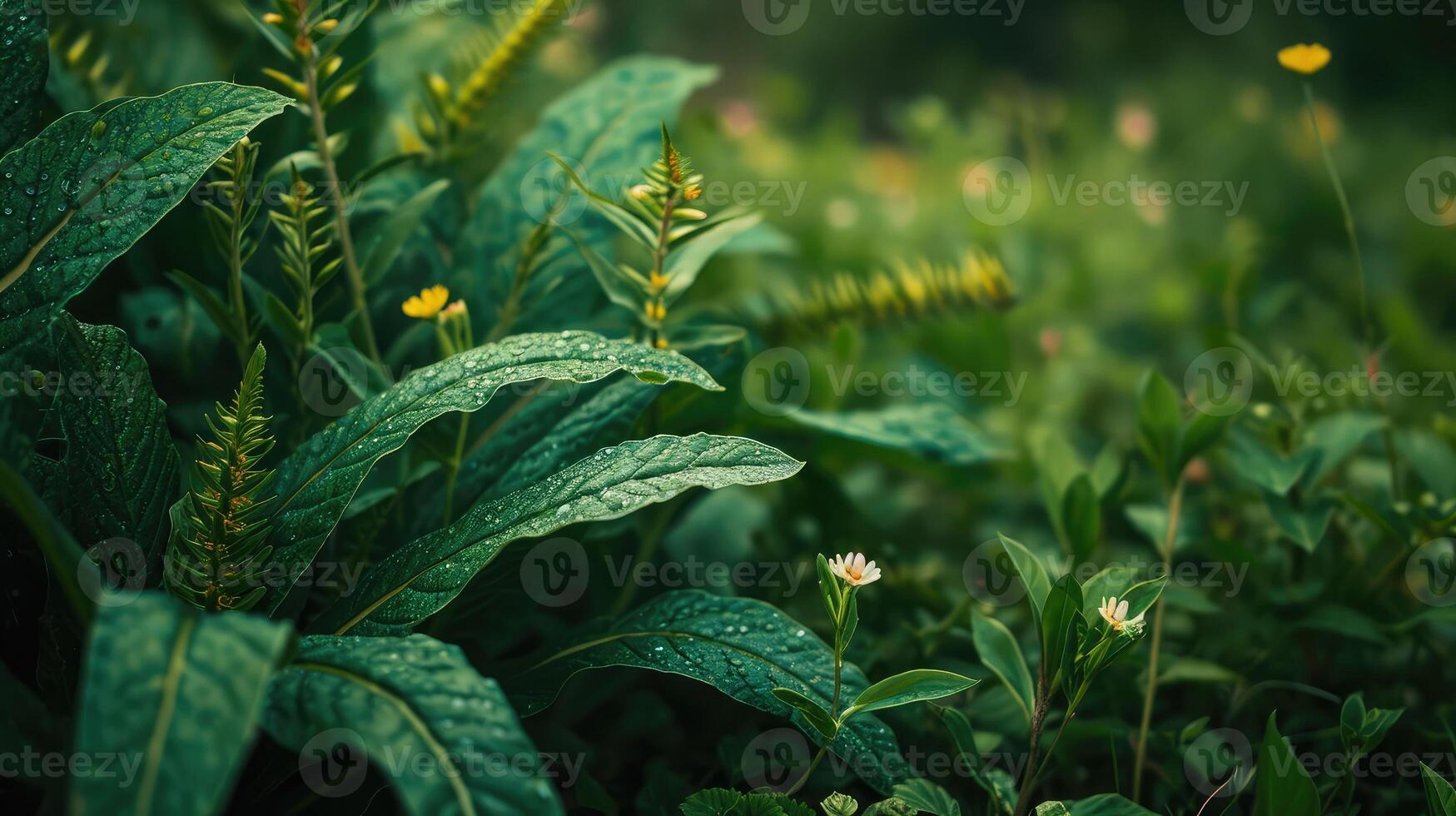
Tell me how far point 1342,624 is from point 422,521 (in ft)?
3.06

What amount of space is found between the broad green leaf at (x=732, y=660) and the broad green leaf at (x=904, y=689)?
0.05m

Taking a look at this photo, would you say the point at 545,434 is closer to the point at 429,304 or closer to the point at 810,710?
the point at 429,304

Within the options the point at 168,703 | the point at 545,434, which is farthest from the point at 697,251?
the point at 168,703

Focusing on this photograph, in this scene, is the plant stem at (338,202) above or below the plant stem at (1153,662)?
above

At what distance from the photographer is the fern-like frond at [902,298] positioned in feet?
4.25

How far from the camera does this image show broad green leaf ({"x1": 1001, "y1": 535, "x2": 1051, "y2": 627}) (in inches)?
31.7

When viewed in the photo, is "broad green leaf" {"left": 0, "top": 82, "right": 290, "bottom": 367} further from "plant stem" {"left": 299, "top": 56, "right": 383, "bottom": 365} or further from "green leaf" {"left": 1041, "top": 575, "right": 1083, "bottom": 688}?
"green leaf" {"left": 1041, "top": 575, "right": 1083, "bottom": 688}

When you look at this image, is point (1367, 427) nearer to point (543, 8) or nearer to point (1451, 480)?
point (1451, 480)

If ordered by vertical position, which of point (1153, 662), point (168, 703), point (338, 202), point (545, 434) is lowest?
point (1153, 662)

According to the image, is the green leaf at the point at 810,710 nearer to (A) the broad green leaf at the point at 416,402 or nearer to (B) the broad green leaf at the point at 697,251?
(A) the broad green leaf at the point at 416,402

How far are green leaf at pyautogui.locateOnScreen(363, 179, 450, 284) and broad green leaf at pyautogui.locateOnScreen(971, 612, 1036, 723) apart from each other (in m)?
0.67

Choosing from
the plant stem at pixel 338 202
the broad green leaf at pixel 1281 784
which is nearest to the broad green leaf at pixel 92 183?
the plant stem at pixel 338 202

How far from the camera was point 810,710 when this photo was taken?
28.1 inches

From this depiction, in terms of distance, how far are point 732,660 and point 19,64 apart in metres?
0.83
